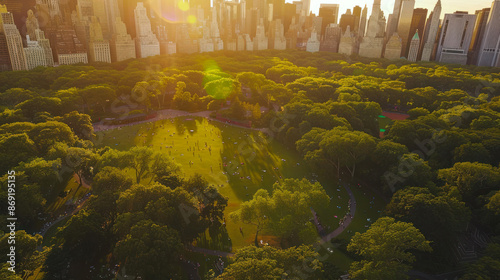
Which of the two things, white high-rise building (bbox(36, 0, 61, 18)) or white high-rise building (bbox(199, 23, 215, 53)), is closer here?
white high-rise building (bbox(36, 0, 61, 18))

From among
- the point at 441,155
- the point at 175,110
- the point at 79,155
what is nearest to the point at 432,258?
the point at 441,155

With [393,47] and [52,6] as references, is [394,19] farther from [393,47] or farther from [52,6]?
[52,6]

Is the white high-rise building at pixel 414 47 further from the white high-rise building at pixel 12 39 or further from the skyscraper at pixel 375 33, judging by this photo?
the white high-rise building at pixel 12 39

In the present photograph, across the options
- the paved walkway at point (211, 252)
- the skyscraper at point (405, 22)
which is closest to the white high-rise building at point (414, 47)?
the skyscraper at point (405, 22)

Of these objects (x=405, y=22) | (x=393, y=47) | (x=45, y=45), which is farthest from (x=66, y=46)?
(x=405, y=22)

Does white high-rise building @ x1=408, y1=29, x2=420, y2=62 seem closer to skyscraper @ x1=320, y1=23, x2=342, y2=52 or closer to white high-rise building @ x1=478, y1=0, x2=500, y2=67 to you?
white high-rise building @ x1=478, y1=0, x2=500, y2=67

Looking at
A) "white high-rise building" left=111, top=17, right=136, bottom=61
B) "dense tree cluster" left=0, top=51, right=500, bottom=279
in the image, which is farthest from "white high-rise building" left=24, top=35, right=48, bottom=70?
"dense tree cluster" left=0, top=51, right=500, bottom=279
